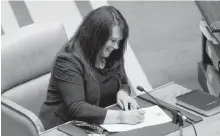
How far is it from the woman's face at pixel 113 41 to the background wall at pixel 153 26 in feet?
5.94

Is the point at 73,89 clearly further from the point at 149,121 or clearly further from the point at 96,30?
the point at 149,121

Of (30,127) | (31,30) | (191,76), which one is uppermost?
(31,30)

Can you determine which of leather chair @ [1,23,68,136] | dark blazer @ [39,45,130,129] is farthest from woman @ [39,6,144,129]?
leather chair @ [1,23,68,136]

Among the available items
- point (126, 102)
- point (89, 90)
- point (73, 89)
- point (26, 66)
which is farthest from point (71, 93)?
point (26, 66)

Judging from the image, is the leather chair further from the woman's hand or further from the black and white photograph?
the woman's hand

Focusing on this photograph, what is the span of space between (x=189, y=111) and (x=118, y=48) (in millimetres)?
599

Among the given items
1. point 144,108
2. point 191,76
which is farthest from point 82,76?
point 191,76

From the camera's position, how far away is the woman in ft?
9.07

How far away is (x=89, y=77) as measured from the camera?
9.59 ft

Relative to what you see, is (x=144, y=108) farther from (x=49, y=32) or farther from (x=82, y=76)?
(x=49, y=32)

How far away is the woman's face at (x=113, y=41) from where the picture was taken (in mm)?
2887

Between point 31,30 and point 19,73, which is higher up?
point 31,30

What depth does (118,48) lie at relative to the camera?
309cm

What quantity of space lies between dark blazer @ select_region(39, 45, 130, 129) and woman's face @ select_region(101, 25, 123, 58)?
15 cm
